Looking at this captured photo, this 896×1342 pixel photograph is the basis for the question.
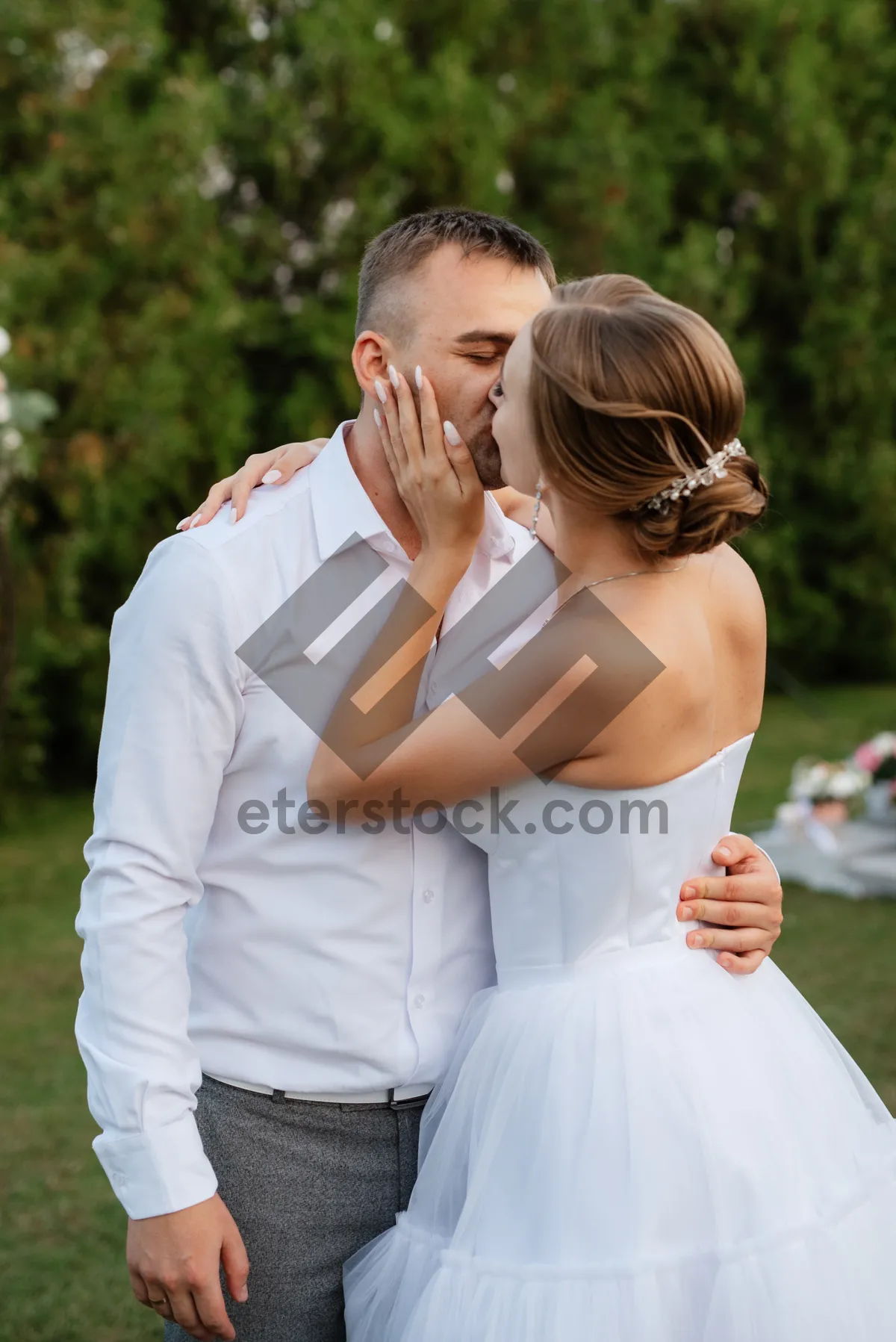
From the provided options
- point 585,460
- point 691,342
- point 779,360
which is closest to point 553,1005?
point 585,460

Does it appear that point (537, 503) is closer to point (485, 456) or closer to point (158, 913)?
point (485, 456)

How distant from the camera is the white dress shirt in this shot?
5.51ft

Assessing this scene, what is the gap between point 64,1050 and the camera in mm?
4820

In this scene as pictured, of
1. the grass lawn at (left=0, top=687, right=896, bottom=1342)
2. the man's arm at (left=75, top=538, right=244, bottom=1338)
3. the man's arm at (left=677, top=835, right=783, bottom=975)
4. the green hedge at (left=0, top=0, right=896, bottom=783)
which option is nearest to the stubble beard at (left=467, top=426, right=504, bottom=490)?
the man's arm at (left=75, top=538, right=244, bottom=1338)

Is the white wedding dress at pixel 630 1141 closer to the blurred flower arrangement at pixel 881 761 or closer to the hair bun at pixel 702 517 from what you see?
the hair bun at pixel 702 517

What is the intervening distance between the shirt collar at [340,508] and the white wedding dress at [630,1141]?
0.45 metres

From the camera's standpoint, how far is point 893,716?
1061 centimetres

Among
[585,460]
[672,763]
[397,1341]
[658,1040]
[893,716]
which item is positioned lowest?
[893,716]

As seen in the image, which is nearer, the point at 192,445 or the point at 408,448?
the point at 408,448

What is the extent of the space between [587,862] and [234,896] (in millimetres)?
493

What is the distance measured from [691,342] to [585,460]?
195 millimetres

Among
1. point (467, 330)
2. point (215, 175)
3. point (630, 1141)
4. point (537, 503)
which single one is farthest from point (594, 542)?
point (215, 175)

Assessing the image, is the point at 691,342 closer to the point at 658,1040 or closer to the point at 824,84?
the point at 658,1040

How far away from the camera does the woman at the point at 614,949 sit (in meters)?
1.63
